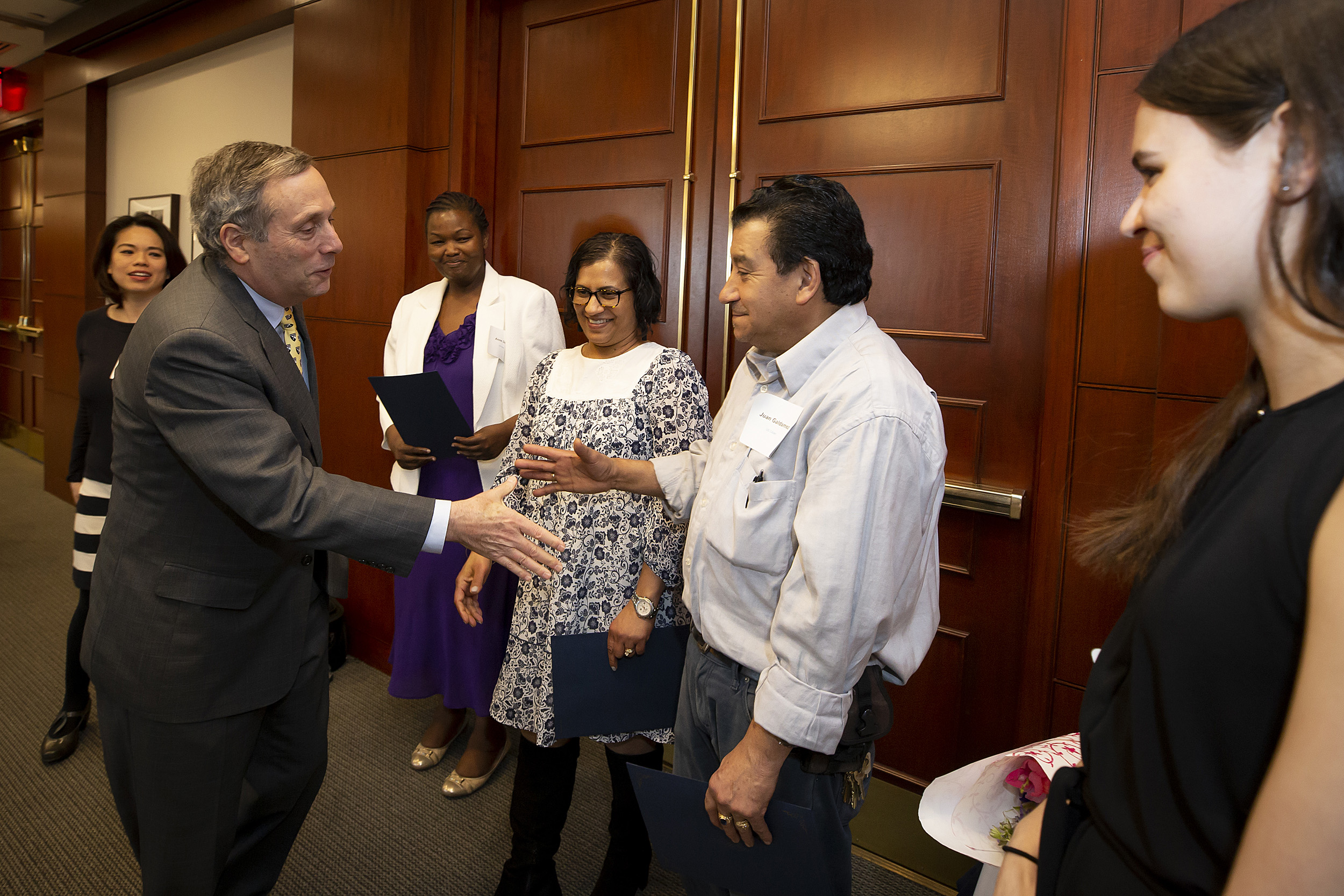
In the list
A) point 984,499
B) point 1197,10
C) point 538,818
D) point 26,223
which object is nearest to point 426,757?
point 538,818

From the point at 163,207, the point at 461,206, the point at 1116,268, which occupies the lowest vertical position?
the point at 1116,268

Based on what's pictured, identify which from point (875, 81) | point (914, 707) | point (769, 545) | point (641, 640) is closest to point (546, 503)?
point (641, 640)

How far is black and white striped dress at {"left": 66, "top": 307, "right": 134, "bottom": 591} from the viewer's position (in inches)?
111

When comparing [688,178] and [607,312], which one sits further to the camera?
[688,178]

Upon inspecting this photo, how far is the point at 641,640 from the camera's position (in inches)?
76.3

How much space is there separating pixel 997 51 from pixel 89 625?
266 cm

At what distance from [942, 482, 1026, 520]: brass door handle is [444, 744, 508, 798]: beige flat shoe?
183 cm

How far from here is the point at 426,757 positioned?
116 inches

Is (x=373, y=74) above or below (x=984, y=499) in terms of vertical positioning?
above

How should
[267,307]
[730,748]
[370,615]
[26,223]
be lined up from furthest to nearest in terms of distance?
[26,223] < [370,615] < [267,307] < [730,748]

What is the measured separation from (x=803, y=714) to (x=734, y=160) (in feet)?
6.82

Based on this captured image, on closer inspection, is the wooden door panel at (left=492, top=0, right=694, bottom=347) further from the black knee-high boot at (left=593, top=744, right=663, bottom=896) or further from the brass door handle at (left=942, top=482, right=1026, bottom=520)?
the black knee-high boot at (left=593, top=744, right=663, bottom=896)

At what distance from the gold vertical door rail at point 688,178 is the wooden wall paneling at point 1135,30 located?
1360 mm

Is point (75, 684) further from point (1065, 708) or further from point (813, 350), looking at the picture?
point (1065, 708)
